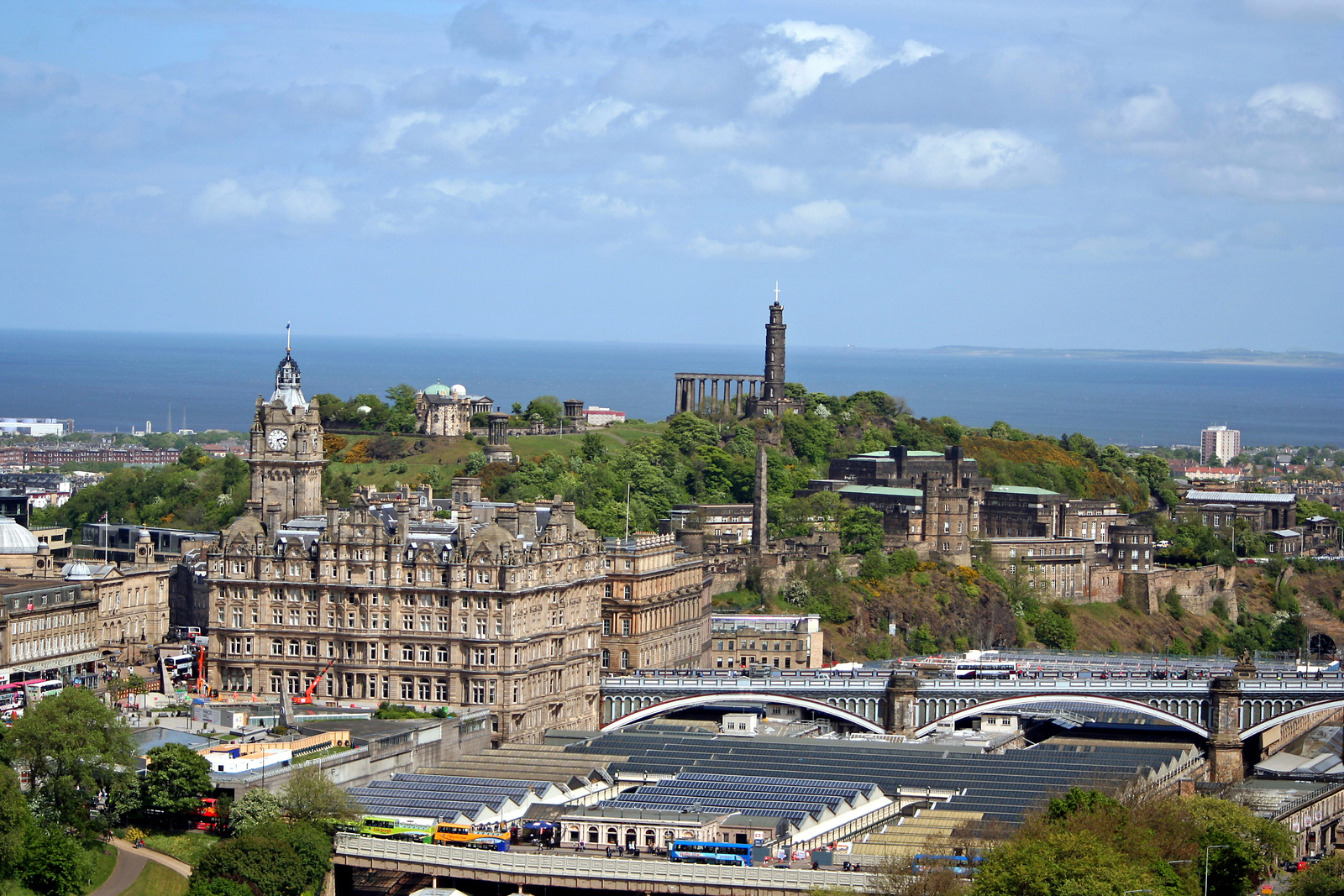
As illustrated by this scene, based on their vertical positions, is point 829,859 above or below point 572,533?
A: below

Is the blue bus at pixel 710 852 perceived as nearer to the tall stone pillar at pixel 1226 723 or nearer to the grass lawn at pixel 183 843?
the grass lawn at pixel 183 843

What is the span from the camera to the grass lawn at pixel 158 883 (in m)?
94.1

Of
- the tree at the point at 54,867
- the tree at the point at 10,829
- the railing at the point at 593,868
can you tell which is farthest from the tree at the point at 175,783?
the tree at the point at 10,829

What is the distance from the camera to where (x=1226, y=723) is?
12469cm

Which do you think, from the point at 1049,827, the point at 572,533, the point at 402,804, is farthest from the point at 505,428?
the point at 1049,827

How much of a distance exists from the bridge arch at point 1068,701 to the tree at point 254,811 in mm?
38729

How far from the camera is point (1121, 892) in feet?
275

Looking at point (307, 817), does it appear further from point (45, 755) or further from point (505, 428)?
point (505, 428)

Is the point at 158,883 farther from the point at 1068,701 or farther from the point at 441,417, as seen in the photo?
the point at 441,417

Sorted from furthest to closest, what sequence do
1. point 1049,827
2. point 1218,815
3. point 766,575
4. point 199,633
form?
point 766,575, point 199,633, point 1218,815, point 1049,827

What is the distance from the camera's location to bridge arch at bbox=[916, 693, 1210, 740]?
410 feet

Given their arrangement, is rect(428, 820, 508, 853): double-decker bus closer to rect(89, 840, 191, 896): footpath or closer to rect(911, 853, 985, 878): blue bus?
rect(89, 840, 191, 896): footpath

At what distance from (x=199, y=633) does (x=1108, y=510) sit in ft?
278

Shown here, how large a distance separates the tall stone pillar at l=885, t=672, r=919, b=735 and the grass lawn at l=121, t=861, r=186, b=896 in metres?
42.4
